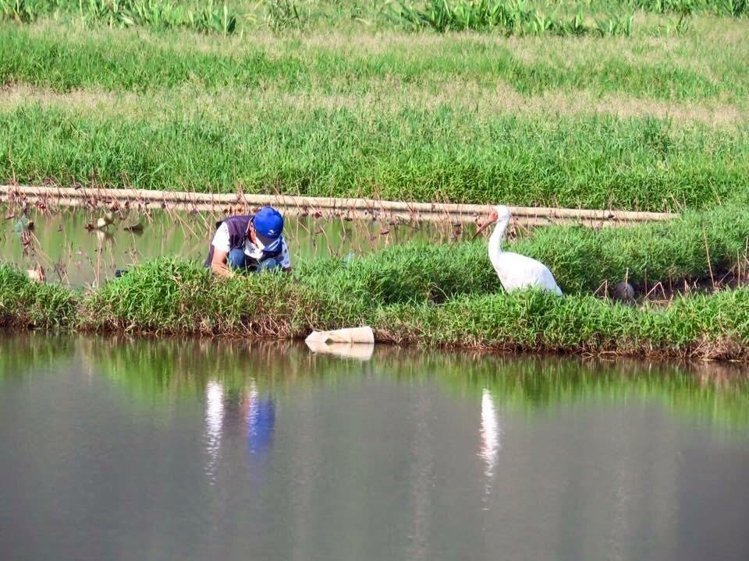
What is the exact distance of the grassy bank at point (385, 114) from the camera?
16.0m

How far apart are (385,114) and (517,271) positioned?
7324mm

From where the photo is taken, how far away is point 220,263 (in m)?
11.3

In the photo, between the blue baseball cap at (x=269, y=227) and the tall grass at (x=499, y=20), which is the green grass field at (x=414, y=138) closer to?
the tall grass at (x=499, y=20)

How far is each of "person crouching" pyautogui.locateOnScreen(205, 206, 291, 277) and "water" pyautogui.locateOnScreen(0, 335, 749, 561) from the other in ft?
2.32

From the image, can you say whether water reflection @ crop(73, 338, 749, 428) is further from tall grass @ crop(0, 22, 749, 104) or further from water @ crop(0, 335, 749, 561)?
tall grass @ crop(0, 22, 749, 104)

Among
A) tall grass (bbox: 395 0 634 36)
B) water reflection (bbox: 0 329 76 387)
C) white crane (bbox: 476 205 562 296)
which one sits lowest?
water reflection (bbox: 0 329 76 387)

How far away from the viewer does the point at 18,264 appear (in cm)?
1282

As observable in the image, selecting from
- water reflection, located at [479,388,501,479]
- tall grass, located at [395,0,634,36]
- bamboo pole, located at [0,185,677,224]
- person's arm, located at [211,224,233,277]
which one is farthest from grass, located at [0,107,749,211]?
tall grass, located at [395,0,634,36]

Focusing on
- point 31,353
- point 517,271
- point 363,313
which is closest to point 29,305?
point 31,353

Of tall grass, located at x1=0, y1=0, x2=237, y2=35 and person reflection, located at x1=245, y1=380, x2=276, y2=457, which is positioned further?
tall grass, located at x1=0, y1=0, x2=237, y2=35

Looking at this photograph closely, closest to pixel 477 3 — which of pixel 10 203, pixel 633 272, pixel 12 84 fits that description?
pixel 12 84

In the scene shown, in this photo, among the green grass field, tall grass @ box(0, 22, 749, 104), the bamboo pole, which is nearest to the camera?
the green grass field

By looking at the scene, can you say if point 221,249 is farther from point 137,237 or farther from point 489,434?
point 137,237

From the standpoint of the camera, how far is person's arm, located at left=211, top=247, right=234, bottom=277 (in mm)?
11156
